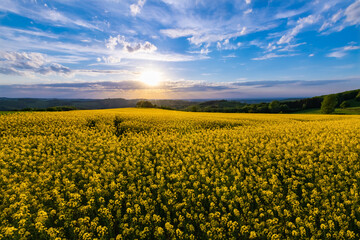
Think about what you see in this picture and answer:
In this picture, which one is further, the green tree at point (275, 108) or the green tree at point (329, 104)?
the green tree at point (275, 108)

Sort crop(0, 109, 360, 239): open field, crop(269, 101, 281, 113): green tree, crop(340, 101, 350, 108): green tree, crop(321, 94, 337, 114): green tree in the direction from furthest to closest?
crop(340, 101, 350, 108): green tree, crop(269, 101, 281, 113): green tree, crop(321, 94, 337, 114): green tree, crop(0, 109, 360, 239): open field

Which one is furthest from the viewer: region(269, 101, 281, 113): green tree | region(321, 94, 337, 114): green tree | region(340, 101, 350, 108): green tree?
region(340, 101, 350, 108): green tree

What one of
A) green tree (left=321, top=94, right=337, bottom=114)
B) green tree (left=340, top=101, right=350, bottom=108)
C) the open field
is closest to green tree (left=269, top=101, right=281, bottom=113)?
green tree (left=321, top=94, right=337, bottom=114)

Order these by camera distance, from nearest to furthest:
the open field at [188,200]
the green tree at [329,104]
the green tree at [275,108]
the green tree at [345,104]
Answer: the open field at [188,200] < the green tree at [329,104] < the green tree at [275,108] < the green tree at [345,104]

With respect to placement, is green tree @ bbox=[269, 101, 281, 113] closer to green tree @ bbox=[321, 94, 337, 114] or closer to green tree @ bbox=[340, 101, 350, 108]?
green tree @ bbox=[321, 94, 337, 114]

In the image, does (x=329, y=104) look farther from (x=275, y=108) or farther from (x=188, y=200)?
(x=188, y=200)

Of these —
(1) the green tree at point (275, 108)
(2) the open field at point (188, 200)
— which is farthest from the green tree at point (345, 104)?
(2) the open field at point (188, 200)

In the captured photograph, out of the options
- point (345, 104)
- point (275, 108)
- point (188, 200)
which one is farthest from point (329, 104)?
point (188, 200)

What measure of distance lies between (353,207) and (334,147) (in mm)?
6263

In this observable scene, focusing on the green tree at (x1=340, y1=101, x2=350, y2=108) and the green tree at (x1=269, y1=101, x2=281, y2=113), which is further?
the green tree at (x1=340, y1=101, x2=350, y2=108)

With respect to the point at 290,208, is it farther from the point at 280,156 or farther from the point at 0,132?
the point at 0,132

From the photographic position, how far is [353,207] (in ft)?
18.0

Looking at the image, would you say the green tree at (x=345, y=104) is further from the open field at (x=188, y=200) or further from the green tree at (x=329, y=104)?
the open field at (x=188, y=200)

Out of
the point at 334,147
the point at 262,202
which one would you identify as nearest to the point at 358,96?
the point at 334,147
